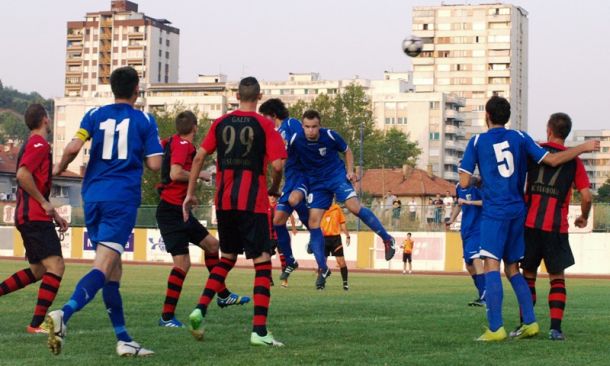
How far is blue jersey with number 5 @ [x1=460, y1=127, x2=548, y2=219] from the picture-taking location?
10.1 metres

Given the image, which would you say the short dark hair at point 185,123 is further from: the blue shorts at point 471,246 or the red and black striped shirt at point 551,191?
the blue shorts at point 471,246

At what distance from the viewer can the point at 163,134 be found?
104938 millimetres

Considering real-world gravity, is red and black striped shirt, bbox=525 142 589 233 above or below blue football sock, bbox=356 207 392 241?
above

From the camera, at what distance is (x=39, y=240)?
10.9 m

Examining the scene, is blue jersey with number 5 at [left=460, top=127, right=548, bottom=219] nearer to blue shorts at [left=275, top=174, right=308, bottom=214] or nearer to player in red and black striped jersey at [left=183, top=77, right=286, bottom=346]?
player in red and black striped jersey at [left=183, top=77, right=286, bottom=346]

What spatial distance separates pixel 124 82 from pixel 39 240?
8.78 feet

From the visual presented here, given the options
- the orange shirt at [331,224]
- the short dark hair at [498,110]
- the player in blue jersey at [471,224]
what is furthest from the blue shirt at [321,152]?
the orange shirt at [331,224]

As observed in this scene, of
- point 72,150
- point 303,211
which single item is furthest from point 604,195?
point 72,150

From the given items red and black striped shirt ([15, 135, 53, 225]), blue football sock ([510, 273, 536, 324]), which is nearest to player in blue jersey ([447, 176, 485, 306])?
blue football sock ([510, 273, 536, 324])

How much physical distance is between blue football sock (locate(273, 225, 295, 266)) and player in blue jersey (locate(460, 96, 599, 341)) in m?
7.33

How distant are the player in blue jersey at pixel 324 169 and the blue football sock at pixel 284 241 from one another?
1043 mm

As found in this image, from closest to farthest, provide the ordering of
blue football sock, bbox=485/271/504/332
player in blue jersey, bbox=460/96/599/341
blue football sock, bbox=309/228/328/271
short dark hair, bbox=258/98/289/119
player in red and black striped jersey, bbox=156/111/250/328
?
1. blue football sock, bbox=485/271/504/332
2. player in blue jersey, bbox=460/96/599/341
3. player in red and black striped jersey, bbox=156/111/250/328
4. short dark hair, bbox=258/98/289/119
5. blue football sock, bbox=309/228/328/271

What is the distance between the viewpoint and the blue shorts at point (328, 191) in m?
16.0

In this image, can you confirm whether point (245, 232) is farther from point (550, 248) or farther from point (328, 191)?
point (328, 191)
